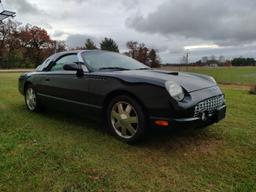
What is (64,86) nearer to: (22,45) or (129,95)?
(129,95)

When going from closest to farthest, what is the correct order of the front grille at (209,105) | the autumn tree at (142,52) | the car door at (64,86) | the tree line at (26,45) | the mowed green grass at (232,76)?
the front grille at (209,105) → the car door at (64,86) → the mowed green grass at (232,76) → the tree line at (26,45) → the autumn tree at (142,52)

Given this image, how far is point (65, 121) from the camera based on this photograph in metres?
4.77

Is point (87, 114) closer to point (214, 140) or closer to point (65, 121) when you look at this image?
point (65, 121)

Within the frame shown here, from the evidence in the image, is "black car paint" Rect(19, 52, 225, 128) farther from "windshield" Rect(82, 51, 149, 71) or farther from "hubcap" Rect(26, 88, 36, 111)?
"hubcap" Rect(26, 88, 36, 111)

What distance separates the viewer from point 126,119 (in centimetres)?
354

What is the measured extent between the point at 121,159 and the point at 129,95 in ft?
2.78

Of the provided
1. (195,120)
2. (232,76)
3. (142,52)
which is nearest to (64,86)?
(195,120)

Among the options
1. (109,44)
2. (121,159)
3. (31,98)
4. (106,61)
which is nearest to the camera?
(121,159)

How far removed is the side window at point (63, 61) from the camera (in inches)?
179

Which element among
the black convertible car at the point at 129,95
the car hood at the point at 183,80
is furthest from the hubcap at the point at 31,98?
the car hood at the point at 183,80

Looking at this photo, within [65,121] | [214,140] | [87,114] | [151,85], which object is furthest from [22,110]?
[214,140]

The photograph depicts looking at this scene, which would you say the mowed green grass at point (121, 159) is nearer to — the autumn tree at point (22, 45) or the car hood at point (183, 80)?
Result: the car hood at point (183, 80)

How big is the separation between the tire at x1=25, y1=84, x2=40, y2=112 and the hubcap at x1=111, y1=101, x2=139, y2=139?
232 cm

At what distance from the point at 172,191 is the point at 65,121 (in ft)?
9.19
